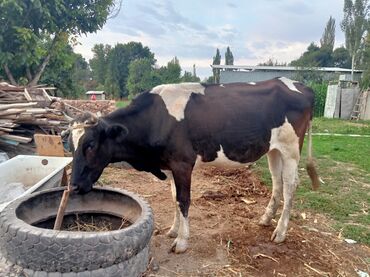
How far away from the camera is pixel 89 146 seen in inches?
114

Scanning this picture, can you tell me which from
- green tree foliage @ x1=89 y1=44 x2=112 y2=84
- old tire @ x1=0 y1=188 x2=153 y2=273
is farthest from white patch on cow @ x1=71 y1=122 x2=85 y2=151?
green tree foliage @ x1=89 y1=44 x2=112 y2=84

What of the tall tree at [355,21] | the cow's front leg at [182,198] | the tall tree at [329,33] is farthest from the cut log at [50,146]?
the tall tree at [329,33]

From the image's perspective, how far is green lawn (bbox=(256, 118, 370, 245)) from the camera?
13.6 feet

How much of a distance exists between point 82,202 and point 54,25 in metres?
10.3

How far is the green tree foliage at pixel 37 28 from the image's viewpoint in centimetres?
1061

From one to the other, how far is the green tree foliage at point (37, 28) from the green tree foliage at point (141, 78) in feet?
68.4

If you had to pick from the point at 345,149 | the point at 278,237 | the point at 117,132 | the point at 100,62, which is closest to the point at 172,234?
the point at 278,237

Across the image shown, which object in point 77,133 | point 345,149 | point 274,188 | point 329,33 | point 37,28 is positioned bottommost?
point 345,149

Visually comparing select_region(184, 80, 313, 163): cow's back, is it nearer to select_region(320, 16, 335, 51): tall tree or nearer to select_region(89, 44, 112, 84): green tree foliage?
select_region(89, 44, 112, 84): green tree foliage

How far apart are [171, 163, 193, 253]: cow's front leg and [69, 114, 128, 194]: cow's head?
622mm

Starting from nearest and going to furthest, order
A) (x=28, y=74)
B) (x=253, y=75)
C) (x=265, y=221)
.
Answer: (x=265, y=221) < (x=28, y=74) < (x=253, y=75)

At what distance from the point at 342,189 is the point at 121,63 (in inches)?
1644

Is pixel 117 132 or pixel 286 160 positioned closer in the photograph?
pixel 117 132

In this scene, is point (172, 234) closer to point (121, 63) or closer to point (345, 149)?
point (345, 149)
